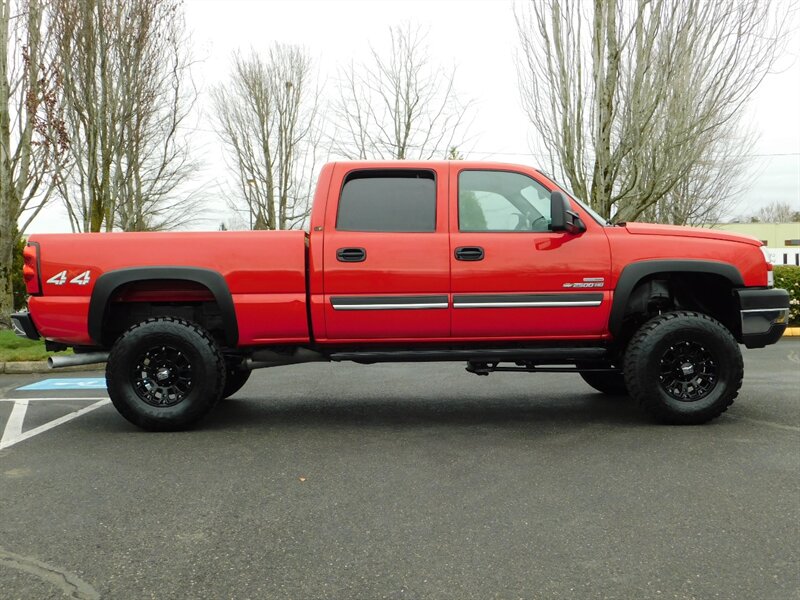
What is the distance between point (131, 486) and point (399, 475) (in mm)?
1524

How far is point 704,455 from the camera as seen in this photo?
4.47 m

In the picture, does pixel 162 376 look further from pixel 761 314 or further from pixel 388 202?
pixel 761 314

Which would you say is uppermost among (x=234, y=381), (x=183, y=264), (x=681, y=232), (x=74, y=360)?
(x=681, y=232)

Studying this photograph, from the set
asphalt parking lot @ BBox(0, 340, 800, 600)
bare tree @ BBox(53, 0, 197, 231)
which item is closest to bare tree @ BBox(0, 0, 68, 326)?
bare tree @ BBox(53, 0, 197, 231)

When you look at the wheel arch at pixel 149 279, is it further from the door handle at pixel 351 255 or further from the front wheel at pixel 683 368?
the front wheel at pixel 683 368

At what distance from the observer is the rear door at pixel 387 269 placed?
5.20 meters

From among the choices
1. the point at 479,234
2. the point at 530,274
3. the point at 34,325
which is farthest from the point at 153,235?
the point at 530,274

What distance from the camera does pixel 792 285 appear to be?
13.2 m

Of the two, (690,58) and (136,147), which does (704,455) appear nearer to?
(690,58)

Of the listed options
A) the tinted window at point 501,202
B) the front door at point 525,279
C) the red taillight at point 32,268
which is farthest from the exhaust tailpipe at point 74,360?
the tinted window at point 501,202

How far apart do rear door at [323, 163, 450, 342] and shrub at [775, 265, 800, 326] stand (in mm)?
10378

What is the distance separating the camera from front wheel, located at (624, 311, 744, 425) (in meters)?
5.21

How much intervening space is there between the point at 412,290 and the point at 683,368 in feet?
7.12

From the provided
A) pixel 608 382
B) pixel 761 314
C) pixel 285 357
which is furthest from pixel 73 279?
pixel 761 314
